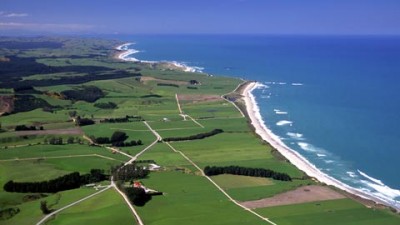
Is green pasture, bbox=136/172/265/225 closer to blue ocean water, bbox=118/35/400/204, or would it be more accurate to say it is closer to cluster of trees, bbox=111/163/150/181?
cluster of trees, bbox=111/163/150/181

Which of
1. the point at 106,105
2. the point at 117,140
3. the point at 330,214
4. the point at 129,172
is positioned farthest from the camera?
the point at 106,105

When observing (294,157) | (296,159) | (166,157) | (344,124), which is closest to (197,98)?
(344,124)

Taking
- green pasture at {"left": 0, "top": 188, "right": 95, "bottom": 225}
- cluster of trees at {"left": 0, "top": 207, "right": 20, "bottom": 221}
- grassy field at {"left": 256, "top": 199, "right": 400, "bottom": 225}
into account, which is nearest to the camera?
grassy field at {"left": 256, "top": 199, "right": 400, "bottom": 225}

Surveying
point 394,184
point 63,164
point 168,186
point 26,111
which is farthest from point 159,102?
point 394,184

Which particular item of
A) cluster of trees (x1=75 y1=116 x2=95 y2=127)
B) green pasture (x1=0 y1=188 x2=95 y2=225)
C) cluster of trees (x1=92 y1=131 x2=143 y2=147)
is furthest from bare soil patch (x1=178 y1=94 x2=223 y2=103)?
green pasture (x1=0 y1=188 x2=95 y2=225)

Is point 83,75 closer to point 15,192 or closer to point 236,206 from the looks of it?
point 15,192

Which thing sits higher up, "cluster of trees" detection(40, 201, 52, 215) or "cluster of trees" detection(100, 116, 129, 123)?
"cluster of trees" detection(100, 116, 129, 123)

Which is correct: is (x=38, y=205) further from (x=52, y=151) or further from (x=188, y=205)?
(x=52, y=151)
